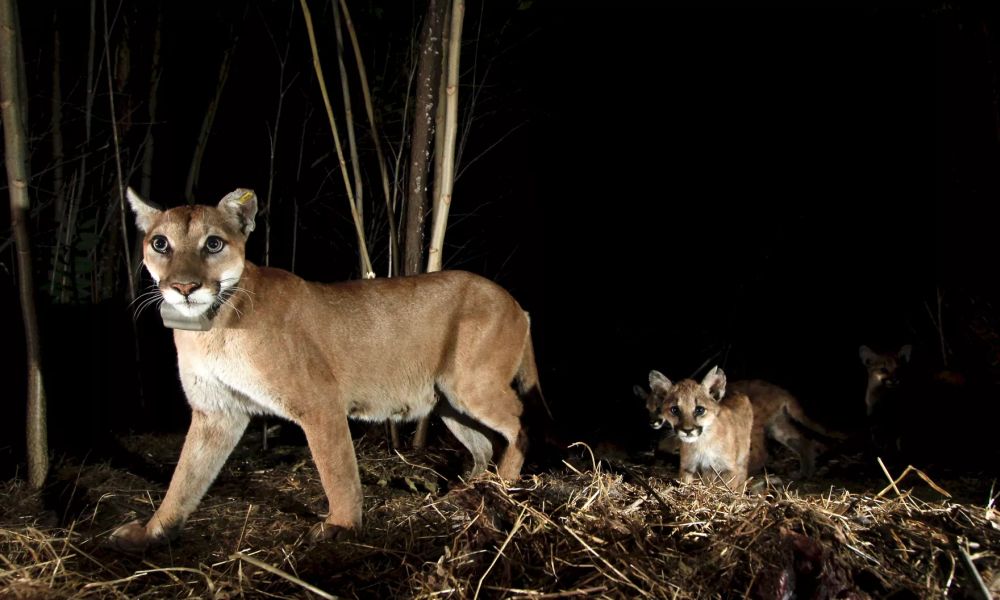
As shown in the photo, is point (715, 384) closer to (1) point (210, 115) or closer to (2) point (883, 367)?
(2) point (883, 367)

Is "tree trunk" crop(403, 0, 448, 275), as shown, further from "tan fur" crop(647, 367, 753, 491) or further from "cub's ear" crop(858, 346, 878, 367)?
"cub's ear" crop(858, 346, 878, 367)

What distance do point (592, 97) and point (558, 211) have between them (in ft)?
5.00

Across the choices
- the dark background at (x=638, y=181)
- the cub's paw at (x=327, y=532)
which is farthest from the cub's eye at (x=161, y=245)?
the dark background at (x=638, y=181)

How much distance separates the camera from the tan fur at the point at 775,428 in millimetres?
6367

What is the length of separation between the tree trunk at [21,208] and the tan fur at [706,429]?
382 centimetres

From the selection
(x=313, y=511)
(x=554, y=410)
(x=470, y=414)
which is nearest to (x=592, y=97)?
(x=554, y=410)

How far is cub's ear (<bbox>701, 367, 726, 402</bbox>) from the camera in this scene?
18.4 feet

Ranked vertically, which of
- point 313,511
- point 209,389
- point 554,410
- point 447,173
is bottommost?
point 554,410

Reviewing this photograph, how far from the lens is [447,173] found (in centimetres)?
550

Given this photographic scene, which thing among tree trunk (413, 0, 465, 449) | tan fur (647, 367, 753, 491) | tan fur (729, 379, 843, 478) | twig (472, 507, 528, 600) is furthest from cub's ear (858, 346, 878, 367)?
twig (472, 507, 528, 600)

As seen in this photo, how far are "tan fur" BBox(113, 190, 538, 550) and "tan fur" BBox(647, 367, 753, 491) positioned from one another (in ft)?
3.62

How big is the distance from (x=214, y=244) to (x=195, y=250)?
107mm

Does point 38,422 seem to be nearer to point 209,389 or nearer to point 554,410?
point 209,389

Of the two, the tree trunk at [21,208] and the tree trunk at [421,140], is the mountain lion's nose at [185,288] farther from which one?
the tree trunk at [421,140]
